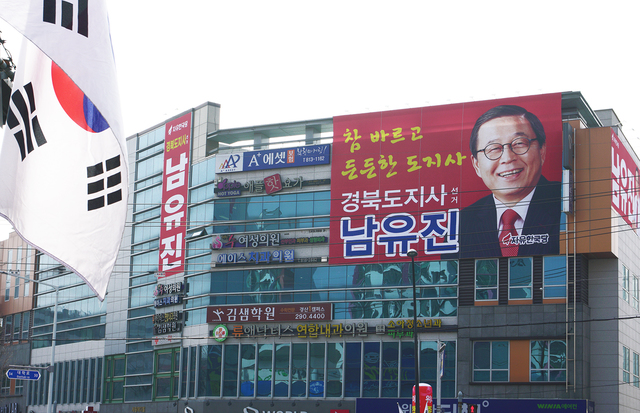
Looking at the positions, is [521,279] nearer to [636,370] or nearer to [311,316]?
[636,370]

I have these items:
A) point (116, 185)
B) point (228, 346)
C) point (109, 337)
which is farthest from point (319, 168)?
point (116, 185)

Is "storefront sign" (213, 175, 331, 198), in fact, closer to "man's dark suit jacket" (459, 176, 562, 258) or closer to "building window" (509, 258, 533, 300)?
"man's dark suit jacket" (459, 176, 562, 258)

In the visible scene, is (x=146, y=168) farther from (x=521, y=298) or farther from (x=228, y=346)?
(x=521, y=298)

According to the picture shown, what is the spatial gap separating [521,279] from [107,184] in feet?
139

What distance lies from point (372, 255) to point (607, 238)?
12848mm

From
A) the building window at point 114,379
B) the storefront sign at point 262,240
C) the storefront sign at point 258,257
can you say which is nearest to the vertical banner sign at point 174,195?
the storefront sign at point 262,240

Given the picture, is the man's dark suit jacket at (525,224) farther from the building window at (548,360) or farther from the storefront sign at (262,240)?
the storefront sign at (262,240)

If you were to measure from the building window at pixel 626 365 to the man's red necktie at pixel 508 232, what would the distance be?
26.6 feet

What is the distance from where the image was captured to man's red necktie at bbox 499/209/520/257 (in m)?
45.9

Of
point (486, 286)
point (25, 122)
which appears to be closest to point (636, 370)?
point (486, 286)

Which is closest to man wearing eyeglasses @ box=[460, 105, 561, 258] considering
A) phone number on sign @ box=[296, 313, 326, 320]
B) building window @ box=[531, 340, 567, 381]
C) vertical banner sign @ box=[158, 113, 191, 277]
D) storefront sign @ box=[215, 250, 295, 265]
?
building window @ box=[531, 340, 567, 381]

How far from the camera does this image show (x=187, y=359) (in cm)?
5403

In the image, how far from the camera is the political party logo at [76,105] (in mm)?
5445

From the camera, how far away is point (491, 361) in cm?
4575
